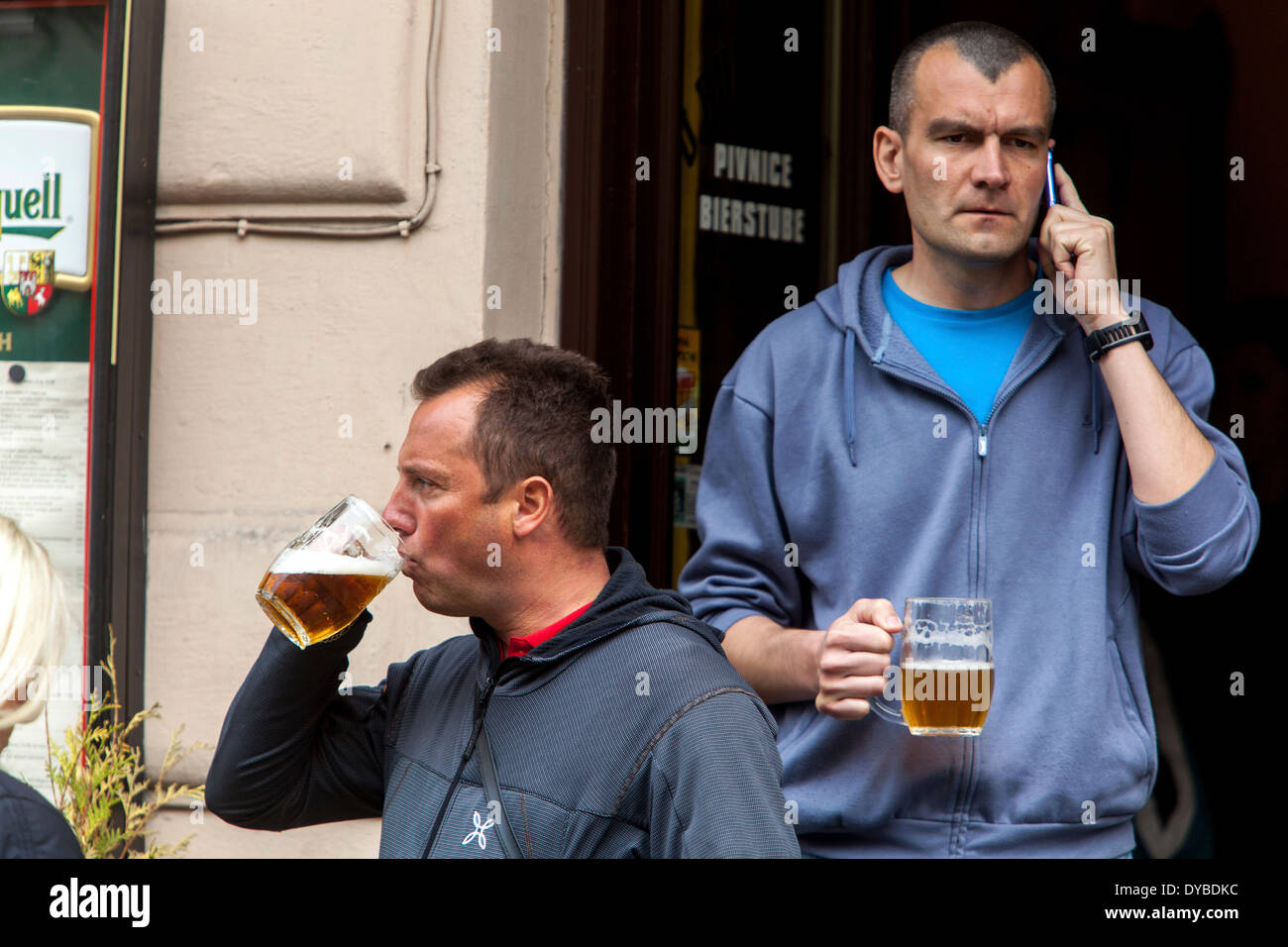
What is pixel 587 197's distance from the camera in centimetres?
348

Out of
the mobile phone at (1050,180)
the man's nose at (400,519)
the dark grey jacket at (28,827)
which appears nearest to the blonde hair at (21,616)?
the dark grey jacket at (28,827)

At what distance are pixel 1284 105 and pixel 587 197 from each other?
208 centimetres

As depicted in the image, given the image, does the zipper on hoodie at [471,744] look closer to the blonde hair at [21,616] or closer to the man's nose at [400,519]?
the man's nose at [400,519]

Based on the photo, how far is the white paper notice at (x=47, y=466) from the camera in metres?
3.43

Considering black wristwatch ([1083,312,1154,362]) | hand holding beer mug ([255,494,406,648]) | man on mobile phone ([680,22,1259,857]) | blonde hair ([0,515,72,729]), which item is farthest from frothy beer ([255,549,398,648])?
black wristwatch ([1083,312,1154,362])

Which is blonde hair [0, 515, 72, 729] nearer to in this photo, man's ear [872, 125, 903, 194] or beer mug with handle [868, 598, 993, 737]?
beer mug with handle [868, 598, 993, 737]

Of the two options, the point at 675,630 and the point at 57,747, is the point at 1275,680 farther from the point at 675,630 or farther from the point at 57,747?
the point at 57,747

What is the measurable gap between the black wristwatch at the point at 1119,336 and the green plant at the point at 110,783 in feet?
7.35

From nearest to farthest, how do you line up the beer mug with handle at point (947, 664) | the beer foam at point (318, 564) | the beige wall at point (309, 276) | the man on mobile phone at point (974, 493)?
the beer foam at point (318, 564), the beer mug with handle at point (947, 664), the man on mobile phone at point (974, 493), the beige wall at point (309, 276)

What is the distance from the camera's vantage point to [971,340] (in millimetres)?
2539

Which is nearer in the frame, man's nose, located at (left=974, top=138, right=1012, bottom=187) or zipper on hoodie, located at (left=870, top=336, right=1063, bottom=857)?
zipper on hoodie, located at (left=870, top=336, right=1063, bottom=857)

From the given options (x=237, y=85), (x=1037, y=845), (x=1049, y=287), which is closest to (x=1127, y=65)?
(x=1049, y=287)

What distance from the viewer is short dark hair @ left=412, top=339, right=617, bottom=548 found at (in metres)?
2.13
